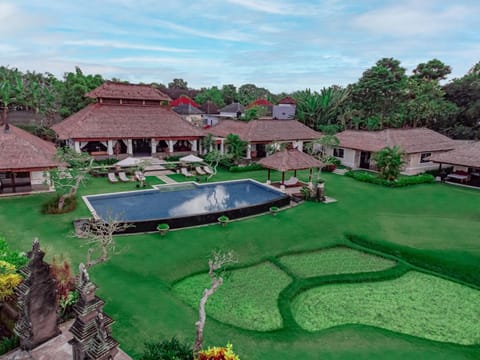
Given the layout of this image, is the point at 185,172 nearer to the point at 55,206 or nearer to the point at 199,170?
the point at 199,170

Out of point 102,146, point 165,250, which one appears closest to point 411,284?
point 165,250

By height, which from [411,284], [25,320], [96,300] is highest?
[96,300]

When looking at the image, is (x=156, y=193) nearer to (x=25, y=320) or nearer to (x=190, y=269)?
(x=190, y=269)

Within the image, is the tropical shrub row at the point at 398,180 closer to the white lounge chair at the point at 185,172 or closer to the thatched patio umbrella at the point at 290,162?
the thatched patio umbrella at the point at 290,162

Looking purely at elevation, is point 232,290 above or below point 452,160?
below

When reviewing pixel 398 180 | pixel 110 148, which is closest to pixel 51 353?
pixel 110 148
